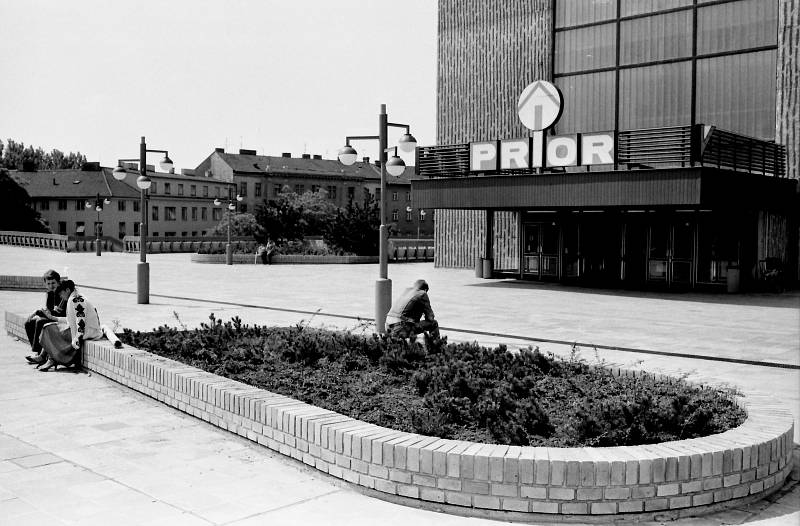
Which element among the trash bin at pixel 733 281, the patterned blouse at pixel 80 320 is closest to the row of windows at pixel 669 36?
the trash bin at pixel 733 281

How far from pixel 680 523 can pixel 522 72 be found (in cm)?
3270

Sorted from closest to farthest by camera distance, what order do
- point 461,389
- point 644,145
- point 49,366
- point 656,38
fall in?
point 461,389 → point 49,366 → point 644,145 → point 656,38

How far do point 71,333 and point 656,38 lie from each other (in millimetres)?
26916

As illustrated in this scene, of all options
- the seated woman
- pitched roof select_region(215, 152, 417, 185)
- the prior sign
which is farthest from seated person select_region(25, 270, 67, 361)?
pitched roof select_region(215, 152, 417, 185)

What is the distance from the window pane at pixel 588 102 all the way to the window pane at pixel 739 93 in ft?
12.4

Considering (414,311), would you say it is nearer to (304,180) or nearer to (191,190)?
(191,190)

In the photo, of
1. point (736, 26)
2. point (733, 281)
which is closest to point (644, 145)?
point (733, 281)

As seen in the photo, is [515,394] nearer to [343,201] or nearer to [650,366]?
[650,366]

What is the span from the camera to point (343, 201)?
11738 cm

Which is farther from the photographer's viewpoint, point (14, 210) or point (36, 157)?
point (36, 157)

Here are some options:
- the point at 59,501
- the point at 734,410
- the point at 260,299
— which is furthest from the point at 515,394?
the point at 260,299

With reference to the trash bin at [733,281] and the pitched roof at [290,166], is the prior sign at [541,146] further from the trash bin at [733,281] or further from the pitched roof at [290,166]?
the pitched roof at [290,166]

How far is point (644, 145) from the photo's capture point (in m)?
24.3

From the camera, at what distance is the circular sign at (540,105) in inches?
1136
